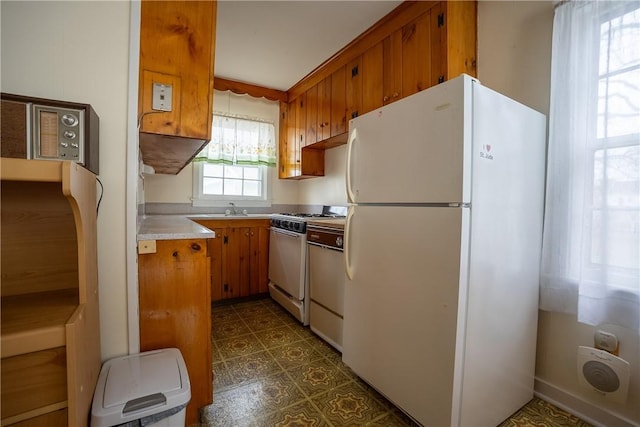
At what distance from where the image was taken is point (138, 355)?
1.21m

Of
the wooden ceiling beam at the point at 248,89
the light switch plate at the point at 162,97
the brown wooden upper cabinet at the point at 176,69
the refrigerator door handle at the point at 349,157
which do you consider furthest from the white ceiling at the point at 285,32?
the light switch plate at the point at 162,97

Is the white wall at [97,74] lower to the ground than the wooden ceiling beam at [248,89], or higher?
lower

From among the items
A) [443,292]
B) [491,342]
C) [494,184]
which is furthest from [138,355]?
[494,184]

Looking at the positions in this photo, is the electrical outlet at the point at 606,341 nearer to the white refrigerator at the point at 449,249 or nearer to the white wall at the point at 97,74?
the white refrigerator at the point at 449,249

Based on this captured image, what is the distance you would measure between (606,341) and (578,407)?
0.42 metres

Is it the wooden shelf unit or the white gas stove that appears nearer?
the wooden shelf unit

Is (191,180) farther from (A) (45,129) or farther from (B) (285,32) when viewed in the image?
(A) (45,129)

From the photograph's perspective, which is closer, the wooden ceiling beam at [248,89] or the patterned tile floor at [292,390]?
the patterned tile floor at [292,390]

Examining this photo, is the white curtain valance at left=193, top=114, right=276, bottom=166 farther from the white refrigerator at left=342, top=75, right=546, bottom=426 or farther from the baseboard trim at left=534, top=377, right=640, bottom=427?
the baseboard trim at left=534, top=377, right=640, bottom=427

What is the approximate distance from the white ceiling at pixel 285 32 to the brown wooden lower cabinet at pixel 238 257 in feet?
5.49

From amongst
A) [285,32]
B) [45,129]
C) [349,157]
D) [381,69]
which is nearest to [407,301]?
[349,157]

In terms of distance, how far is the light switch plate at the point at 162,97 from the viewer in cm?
131

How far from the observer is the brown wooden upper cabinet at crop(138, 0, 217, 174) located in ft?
4.27

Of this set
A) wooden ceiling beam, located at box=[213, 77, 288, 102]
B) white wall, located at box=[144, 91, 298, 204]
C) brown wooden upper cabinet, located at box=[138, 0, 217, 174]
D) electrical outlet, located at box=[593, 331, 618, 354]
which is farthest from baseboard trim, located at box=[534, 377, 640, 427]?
wooden ceiling beam, located at box=[213, 77, 288, 102]
